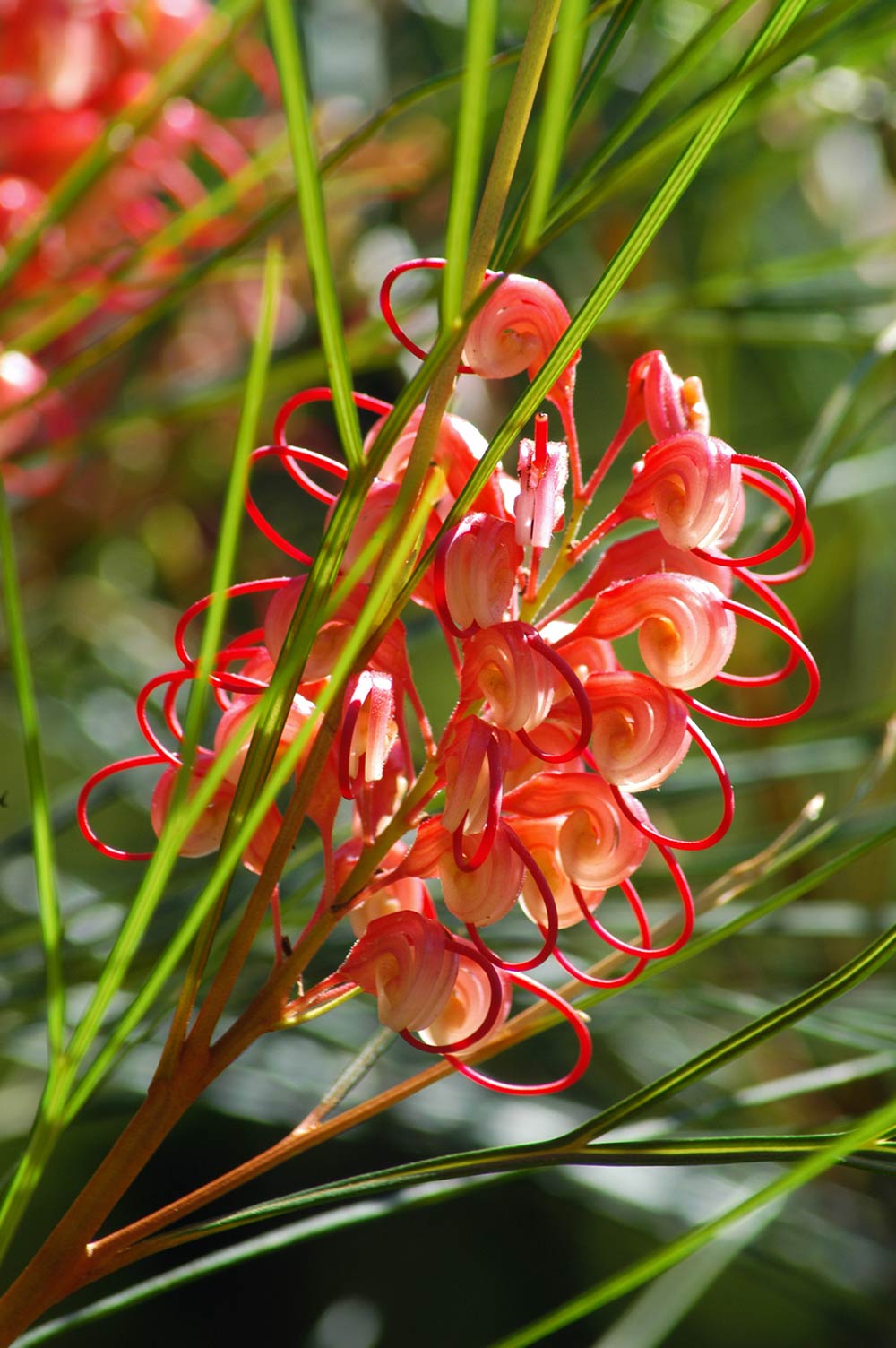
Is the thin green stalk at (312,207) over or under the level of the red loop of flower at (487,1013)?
over

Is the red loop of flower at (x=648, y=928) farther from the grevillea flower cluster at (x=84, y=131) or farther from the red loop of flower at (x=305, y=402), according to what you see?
the grevillea flower cluster at (x=84, y=131)

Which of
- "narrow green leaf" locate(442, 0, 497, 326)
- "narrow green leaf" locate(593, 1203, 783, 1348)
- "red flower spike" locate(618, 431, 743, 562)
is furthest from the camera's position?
"narrow green leaf" locate(593, 1203, 783, 1348)

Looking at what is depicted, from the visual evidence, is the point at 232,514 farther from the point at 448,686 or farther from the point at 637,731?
the point at 448,686

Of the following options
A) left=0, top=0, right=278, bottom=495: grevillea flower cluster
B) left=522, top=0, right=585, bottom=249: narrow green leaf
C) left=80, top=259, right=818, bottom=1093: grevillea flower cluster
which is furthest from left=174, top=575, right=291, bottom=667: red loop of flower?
left=0, top=0, right=278, bottom=495: grevillea flower cluster

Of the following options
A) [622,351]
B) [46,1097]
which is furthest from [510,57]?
[622,351]

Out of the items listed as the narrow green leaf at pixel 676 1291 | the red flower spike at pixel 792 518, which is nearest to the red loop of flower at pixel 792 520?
the red flower spike at pixel 792 518

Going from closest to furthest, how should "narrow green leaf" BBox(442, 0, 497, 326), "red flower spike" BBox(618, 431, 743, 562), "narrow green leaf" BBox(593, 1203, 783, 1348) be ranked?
"narrow green leaf" BBox(442, 0, 497, 326)
"red flower spike" BBox(618, 431, 743, 562)
"narrow green leaf" BBox(593, 1203, 783, 1348)

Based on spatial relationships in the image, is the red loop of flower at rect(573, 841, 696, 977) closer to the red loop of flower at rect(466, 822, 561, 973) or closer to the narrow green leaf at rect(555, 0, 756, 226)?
the red loop of flower at rect(466, 822, 561, 973)

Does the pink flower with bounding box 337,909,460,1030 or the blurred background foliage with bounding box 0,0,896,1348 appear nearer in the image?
the pink flower with bounding box 337,909,460,1030
